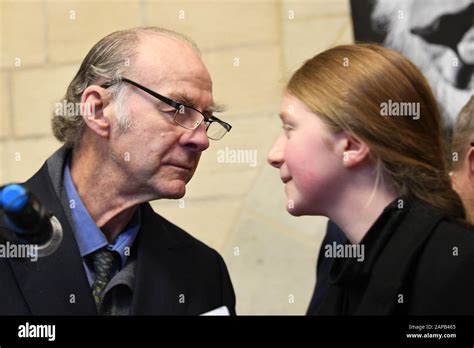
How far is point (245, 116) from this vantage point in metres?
3.41

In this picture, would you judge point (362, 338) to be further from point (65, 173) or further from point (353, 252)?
point (65, 173)

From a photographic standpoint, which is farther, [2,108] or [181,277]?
[2,108]

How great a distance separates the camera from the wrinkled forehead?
2.61 m

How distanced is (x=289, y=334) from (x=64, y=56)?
1.58 metres

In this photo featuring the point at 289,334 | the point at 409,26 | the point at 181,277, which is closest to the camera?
the point at 289,334

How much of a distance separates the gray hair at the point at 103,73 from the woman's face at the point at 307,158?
544 mm

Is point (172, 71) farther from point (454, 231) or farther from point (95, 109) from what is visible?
point (454, 231)

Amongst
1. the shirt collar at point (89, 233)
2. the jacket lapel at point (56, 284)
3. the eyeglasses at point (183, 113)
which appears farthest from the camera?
the eyeglasses at point (183, 113)

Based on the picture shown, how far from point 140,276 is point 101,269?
0.34 feet

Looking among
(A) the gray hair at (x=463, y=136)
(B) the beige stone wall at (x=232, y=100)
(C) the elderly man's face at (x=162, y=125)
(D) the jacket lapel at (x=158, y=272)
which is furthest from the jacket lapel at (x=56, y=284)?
(A) the gray hair at (x=463, y=136)

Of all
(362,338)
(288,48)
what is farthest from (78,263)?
(288,48)

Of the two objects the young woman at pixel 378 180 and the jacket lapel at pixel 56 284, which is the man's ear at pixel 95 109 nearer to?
the jacket lapel at pixel 56 284

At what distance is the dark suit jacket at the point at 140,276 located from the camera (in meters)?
2.38

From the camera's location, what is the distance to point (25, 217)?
5.50 feet
